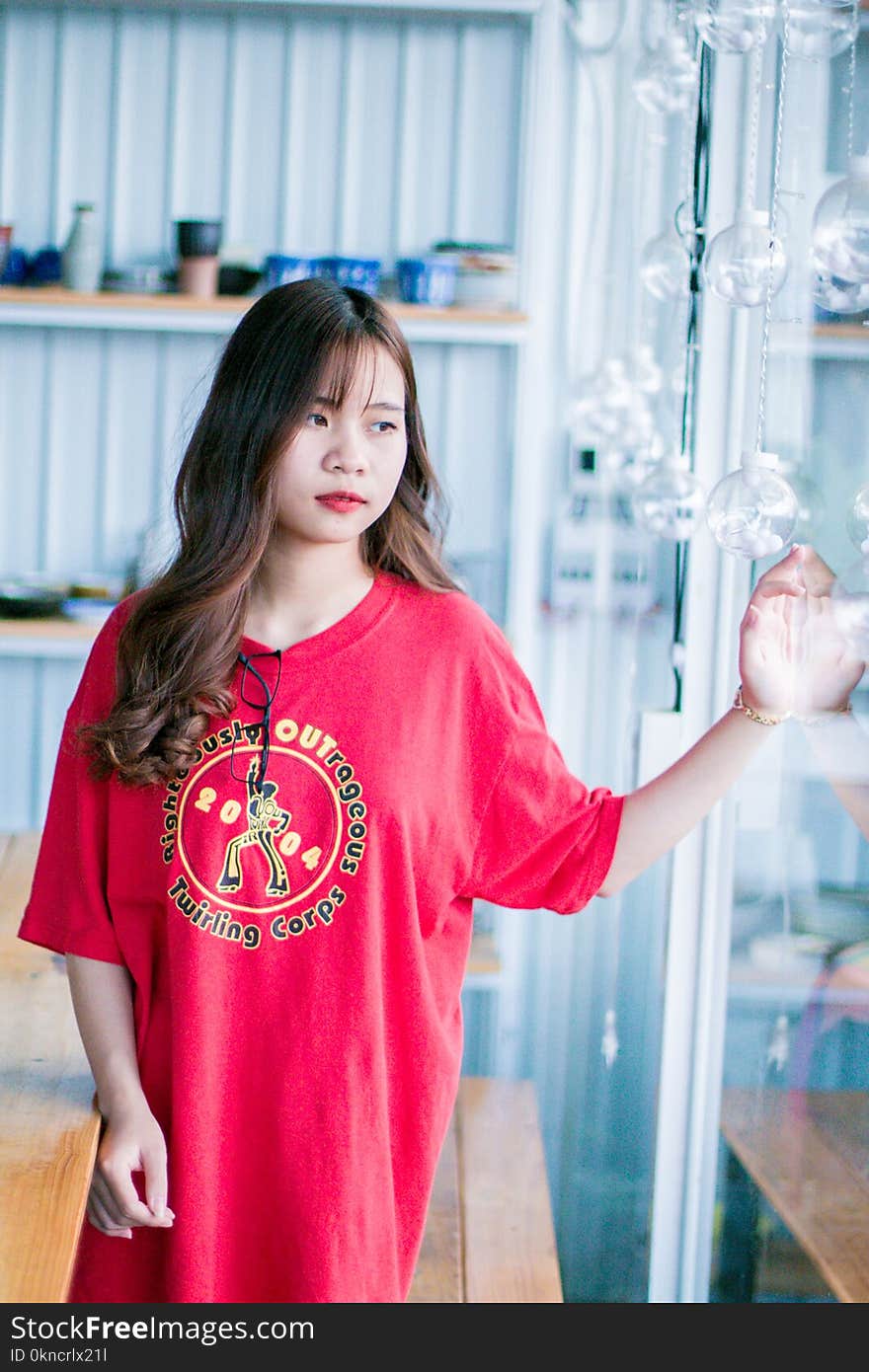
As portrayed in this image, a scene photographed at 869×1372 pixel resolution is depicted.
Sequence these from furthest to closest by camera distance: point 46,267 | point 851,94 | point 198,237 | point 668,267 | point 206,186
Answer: point 206,186 → point 46,267 → point 198,237 → point 668,267 → point 851,94

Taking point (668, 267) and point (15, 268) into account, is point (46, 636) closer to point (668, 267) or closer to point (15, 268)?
point (15, 268)

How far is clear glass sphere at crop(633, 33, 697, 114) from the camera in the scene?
1791 millimetres

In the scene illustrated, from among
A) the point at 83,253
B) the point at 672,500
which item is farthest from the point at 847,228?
the point at 83,253

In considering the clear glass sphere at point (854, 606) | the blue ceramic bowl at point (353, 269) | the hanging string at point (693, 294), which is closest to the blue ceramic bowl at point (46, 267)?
the blue ceramic bowl at point (353, 269)

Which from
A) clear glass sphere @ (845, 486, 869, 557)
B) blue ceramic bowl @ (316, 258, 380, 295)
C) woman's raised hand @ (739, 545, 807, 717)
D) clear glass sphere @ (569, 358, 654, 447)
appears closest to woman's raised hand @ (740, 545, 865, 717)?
woman's raised hand @ (739, 545, 807, 717)

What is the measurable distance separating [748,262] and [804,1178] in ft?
3.14

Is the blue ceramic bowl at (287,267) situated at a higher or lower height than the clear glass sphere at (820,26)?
higher

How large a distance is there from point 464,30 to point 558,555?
107 centimetres

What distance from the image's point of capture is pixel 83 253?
291 centimetres

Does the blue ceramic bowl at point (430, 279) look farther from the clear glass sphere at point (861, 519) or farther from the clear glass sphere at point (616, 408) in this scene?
the clear glass sphere at point (861, 519)

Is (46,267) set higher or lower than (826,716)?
higher

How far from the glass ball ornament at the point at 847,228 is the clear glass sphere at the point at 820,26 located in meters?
0.24

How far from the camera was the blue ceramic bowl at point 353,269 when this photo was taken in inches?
113

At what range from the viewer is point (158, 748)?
1.37 m
